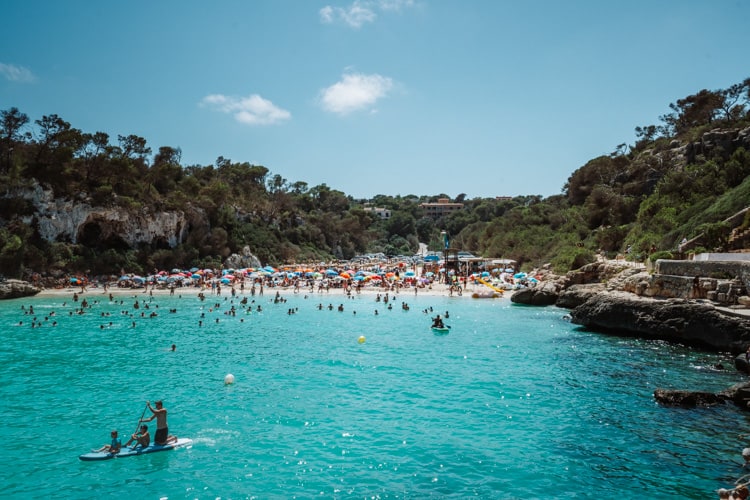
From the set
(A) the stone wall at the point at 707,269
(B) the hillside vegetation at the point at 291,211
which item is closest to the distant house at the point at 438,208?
(B) the hillside vegetation at the point at 291,211

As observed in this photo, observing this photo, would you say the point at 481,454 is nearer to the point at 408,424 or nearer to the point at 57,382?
the point at 408,424

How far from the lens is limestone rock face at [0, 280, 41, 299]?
37.1 metres

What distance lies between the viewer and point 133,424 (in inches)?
494

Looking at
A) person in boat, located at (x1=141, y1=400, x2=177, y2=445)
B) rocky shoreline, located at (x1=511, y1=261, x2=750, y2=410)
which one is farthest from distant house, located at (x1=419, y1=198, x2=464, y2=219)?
person in boat, located at (x1=141, y1=400, x2=177, y2=445)

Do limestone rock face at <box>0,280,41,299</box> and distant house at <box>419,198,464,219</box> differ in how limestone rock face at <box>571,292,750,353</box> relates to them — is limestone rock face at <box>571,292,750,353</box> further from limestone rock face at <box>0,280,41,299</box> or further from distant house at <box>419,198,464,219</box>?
distant house at <box>419,198,464,219</box>

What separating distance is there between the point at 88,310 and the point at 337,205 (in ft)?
239

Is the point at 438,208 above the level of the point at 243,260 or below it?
above

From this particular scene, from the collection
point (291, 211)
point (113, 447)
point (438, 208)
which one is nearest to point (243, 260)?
point (291, 211)

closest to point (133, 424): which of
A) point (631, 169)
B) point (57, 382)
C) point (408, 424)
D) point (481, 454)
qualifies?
point (57, 382)

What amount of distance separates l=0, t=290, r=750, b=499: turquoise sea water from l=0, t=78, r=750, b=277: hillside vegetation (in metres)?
11.5

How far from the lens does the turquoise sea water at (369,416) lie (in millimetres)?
9617

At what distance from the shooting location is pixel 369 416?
43.9 feet

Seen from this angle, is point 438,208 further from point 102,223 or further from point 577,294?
point 577,294

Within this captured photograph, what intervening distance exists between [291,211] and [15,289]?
1759 inches
